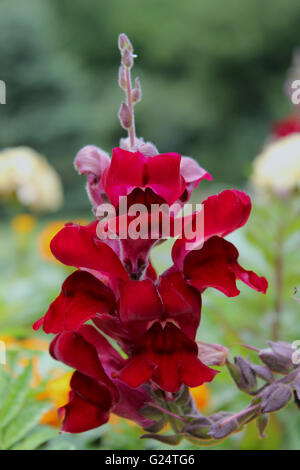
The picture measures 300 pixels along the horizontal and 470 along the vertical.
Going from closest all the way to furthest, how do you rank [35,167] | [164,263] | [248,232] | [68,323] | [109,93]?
[68,323] < [248,232] < [164,263] < [35,167] < [109,93]

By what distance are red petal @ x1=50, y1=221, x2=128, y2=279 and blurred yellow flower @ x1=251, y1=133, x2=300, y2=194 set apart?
402 mm

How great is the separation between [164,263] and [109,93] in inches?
164

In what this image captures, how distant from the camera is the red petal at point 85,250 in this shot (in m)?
0.29

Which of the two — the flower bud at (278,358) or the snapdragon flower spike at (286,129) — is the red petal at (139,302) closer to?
the flower bud at (278,358)

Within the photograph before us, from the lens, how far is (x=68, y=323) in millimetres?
280

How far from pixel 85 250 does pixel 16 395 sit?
0.14 m

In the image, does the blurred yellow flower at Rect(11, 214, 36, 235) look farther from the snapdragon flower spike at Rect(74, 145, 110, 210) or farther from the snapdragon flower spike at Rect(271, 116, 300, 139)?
the snapdragon flower spike at Rect(74, 145, 110, 210)

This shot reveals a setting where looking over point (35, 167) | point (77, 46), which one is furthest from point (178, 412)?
point (77, 46)

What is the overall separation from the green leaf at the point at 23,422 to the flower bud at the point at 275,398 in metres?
0.16

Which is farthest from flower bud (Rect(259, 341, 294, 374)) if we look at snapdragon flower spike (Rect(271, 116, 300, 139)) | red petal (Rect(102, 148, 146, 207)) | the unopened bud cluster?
snapdragon flower spike (Rect(271, 116, 300, 139))

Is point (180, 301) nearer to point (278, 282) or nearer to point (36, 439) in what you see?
point (36, 439)

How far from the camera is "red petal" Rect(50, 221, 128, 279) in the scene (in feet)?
0.95

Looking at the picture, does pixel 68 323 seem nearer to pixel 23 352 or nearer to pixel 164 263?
pixel 23 352
